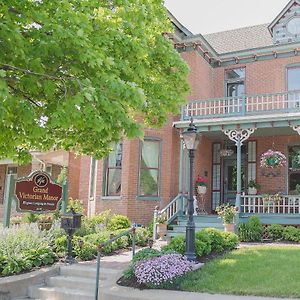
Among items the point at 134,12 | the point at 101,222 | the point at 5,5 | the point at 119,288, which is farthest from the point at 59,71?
the point at 101,222

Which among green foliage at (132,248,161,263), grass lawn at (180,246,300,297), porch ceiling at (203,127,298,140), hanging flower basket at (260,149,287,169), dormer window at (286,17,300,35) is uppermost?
dormer window at (286,17,300,35)

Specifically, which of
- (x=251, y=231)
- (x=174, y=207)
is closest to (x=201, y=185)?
(x=174, y=207)

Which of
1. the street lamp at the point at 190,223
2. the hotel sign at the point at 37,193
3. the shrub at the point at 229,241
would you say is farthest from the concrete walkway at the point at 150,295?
the shrub at the point at 229,241

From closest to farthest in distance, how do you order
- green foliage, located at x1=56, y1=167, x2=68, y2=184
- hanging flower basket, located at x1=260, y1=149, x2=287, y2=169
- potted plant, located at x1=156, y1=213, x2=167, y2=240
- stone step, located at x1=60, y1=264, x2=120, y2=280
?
stone step, located at x1=60, y1=264, x2=120, y2=280
potted plant, located at x1=156, y1=213, x2=167, y2=240
hanging flower basket, located at x1=260, y1=149, x2=287, y2=169
green foliage, located at x1=56, y1=167, x2=68, y2=184

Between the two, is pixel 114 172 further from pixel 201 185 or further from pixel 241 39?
pixel 241 39

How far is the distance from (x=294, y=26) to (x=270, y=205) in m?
8.50

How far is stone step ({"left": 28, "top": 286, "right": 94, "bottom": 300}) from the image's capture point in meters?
8.61

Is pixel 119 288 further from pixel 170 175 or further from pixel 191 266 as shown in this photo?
pixel 170 175

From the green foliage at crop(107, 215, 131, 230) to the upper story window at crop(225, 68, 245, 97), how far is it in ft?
27.1

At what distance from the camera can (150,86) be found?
37.9 ft

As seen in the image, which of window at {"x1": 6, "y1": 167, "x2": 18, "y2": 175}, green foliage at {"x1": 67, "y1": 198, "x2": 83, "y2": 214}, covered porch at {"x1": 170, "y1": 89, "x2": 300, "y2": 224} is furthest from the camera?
window at {"x1": 6, "y1": 167, "x2": 18, "y2": 175}

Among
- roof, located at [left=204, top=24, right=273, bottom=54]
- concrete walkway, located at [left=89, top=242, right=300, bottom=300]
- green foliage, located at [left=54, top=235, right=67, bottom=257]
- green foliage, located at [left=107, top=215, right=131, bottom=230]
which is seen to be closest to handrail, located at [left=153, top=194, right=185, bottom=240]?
green foliage, located at [left=107, top=215, right=131, bottom=230]

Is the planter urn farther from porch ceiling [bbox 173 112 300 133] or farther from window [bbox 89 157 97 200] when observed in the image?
window [bbox 89 157 97 200]

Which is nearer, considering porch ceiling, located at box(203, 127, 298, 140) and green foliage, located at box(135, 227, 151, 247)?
green foliage, located at box(135, 227, 151, 247)
